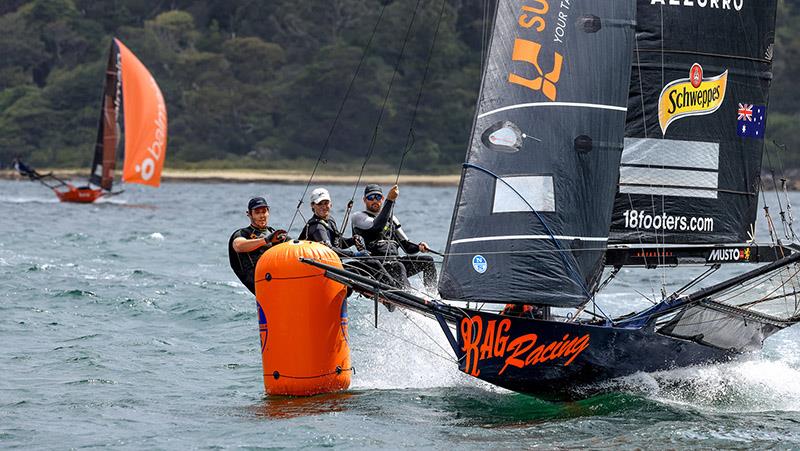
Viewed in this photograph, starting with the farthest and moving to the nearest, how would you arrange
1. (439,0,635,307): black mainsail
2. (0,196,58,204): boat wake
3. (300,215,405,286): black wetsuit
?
(0,196,58,204): boat wake → (300,215,405,286): black wetsuit → (439,0,635,307): black mainsail

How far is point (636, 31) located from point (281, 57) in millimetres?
63378

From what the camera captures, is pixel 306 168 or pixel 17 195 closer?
pixel 17 195

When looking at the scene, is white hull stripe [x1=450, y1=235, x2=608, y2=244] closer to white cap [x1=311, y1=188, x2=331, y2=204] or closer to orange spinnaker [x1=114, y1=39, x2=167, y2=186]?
white cap [x1=311, y1=188, x2=331, y2=204]

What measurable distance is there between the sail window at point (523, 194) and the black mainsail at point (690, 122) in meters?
1.45

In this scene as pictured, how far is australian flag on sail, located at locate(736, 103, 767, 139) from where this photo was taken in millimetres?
11148

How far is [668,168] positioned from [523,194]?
1.89 m

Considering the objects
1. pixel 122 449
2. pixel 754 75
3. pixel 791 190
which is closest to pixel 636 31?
pixel 754 75

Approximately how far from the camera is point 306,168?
217ft

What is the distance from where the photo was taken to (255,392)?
1059 centimetres

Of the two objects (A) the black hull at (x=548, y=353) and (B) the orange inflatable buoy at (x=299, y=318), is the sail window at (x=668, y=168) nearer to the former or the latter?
(A) the black hull at (x=548, y=353)

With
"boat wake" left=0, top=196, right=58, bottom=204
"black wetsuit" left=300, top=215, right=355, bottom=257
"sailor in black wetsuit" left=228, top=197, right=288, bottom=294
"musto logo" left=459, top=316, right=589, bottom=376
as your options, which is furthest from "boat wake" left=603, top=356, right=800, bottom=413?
"boat wake" left=0, top=196, right=58, bottom=204

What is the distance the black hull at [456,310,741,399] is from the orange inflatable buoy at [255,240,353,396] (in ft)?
3.46

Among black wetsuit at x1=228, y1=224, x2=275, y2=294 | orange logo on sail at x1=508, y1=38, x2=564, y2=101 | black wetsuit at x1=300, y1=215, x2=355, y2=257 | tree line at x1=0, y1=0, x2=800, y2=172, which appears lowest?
black wetsuit at x1=228, y1=224, x2=275, y2=294

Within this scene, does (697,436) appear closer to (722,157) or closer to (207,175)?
(722,157)
